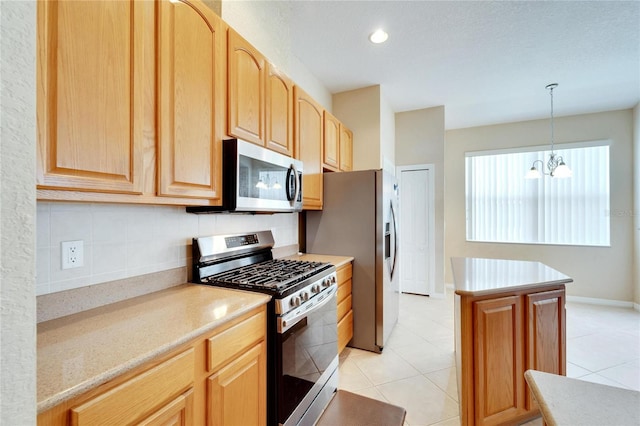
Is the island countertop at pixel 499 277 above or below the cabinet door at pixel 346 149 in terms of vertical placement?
below

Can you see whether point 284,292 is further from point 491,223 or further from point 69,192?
point 491,223

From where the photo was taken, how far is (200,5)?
1447 millimetres

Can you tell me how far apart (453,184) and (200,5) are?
473 centimetres

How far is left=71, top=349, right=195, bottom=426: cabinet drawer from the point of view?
2.45 feet

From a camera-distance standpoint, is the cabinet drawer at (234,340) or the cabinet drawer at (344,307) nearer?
the cabinet drawer at (234,340)

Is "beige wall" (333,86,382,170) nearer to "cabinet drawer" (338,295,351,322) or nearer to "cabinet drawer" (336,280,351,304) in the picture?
"cabinet drawer" (336,280,351,304)

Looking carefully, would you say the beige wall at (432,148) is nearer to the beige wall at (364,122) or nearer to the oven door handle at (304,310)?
the beige wall at (364,122)

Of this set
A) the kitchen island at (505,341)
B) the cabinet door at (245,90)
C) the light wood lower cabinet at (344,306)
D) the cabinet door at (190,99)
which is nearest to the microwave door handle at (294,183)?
the cabinet door at (245,90)

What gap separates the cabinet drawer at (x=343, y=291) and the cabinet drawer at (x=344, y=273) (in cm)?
4

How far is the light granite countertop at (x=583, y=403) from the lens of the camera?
23.1 inches

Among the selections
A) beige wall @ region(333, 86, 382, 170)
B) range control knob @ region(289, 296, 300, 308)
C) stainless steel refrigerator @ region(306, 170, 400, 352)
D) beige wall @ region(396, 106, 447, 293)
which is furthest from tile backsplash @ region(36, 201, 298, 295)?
beige wall @ region(396, 106, 447, 293)

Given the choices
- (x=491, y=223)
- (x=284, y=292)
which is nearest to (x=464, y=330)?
(x=284, y=292)

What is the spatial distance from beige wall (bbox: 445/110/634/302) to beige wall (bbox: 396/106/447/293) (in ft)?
3.09

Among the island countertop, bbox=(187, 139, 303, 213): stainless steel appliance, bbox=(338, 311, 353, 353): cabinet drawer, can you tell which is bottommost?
bbox=(338, 311, 353, 353): cabinet drawer
